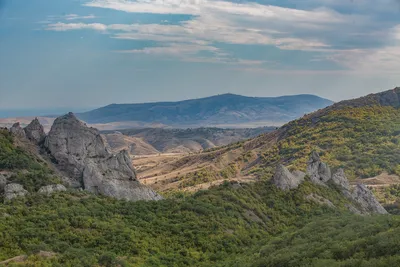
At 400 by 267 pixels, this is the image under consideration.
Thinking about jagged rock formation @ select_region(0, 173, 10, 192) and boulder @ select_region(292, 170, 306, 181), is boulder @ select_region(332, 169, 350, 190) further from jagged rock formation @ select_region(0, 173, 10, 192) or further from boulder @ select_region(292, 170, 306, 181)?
jagged rock formation @ select_region(0, 173, 10, 192)

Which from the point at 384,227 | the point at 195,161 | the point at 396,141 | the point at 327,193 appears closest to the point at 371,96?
the point at 396,141

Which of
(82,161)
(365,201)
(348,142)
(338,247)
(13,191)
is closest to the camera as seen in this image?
(338,247)

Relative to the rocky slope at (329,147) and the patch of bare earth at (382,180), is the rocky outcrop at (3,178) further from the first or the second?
the patch of bare earth at (382,180)

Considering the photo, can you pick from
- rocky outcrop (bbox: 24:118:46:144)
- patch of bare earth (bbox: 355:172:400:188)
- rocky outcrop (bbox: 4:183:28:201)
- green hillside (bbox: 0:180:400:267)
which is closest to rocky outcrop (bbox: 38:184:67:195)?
green hillside (bbox: 0:180:400:267)

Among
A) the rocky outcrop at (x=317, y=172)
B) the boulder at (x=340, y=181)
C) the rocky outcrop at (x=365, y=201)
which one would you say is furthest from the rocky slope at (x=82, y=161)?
the rocky outcrop at (x=365, y=201)

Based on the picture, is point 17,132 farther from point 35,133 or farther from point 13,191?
point 13,191

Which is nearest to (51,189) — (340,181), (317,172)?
(317,172)
